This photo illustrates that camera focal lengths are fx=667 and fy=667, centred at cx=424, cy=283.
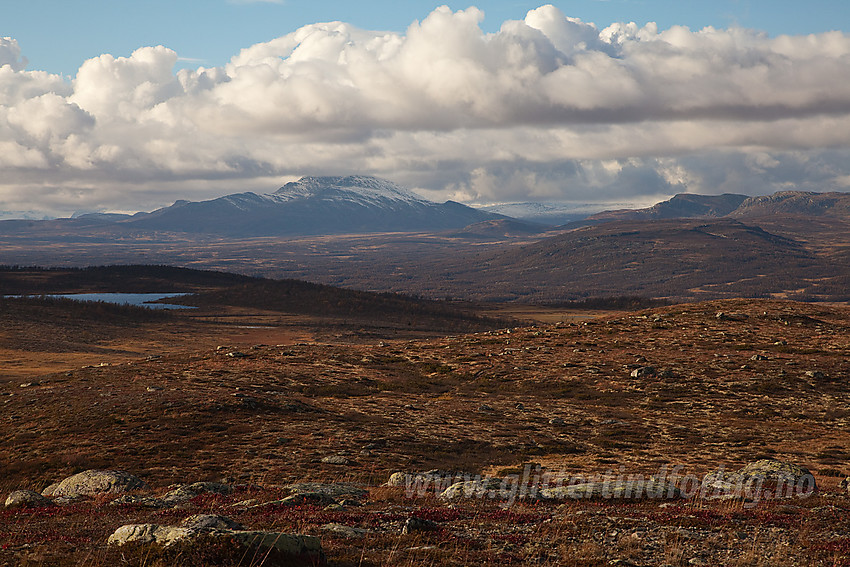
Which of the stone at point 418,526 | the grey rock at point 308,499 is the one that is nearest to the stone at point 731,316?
the grey rock at point 308,499

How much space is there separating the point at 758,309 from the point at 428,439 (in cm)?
6910

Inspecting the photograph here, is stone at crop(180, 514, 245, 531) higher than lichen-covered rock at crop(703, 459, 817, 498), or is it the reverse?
stone at crop(180, 514, 245, 531)

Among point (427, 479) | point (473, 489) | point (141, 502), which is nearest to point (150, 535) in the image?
point (141, 502)

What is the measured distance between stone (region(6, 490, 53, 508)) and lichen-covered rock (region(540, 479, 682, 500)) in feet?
61.4

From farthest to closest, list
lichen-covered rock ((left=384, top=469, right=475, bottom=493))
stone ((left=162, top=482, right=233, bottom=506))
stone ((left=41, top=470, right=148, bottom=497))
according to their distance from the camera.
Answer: lichen-covered rock ((left=384, top=469, right=475, bottom=493)), stone ((left=41, top=470, right=148, bottom=497)), stone ((left=162, top=482, right=233, bottom=506))

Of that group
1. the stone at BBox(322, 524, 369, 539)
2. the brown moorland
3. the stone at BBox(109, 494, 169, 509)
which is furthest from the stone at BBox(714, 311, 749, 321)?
the stone at BBox(322, 524, 369, 539)

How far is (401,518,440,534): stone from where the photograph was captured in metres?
18.8

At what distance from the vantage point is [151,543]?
→ 1428 cm

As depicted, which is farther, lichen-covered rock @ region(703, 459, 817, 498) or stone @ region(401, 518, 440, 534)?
lichen-covered rock @ region(703, 459, 817, 498)

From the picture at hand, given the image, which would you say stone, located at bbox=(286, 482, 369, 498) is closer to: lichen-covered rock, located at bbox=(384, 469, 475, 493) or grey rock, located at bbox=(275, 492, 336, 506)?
grey rock, located at bbox=(275, 492, 336, 506)

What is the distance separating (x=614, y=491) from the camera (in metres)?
26.5

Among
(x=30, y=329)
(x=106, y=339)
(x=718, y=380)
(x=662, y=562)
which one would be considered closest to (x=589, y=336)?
(x=718, y=380)

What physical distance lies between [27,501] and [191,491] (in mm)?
5774

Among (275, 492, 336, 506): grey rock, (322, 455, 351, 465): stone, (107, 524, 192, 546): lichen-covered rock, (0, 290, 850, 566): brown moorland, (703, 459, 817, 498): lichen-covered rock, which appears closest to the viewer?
A: (107, 524, 192, 546): lichen-covered rock
